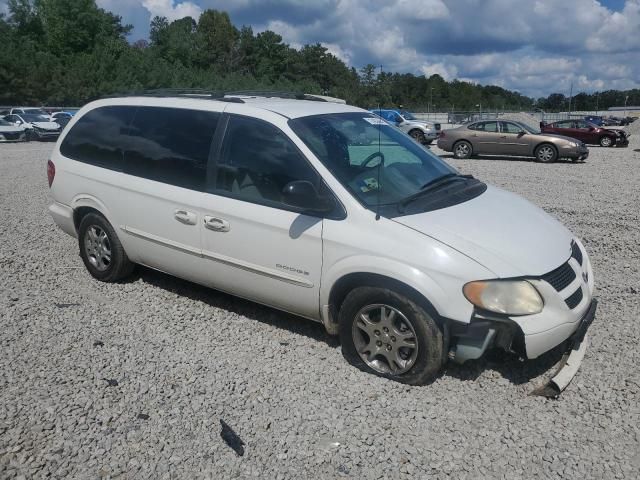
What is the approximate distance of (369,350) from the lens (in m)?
3.81

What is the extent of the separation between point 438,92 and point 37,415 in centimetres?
9858

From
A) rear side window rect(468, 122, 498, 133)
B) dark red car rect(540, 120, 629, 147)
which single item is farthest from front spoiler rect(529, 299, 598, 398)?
dark red car rect(540, 120, 629, 147)

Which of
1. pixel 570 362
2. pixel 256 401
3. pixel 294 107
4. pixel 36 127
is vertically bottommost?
pixel 256 401

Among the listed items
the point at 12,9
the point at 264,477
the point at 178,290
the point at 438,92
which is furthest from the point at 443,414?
the point at 438,92

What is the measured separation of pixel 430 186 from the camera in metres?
4.22

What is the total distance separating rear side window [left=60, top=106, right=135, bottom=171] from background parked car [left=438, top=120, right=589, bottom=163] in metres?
16.4

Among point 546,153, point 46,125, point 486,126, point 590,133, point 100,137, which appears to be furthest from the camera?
point 46,125

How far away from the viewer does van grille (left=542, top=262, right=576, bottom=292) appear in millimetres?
3494

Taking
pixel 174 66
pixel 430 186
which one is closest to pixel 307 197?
pixel 430 186

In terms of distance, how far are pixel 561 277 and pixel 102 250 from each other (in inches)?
160

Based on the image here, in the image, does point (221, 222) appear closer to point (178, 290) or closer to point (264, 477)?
point (178, 290)

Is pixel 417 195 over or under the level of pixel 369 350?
over

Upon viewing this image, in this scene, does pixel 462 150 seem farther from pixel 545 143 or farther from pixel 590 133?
pixel 590 133

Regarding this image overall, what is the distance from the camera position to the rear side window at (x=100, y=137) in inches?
203
